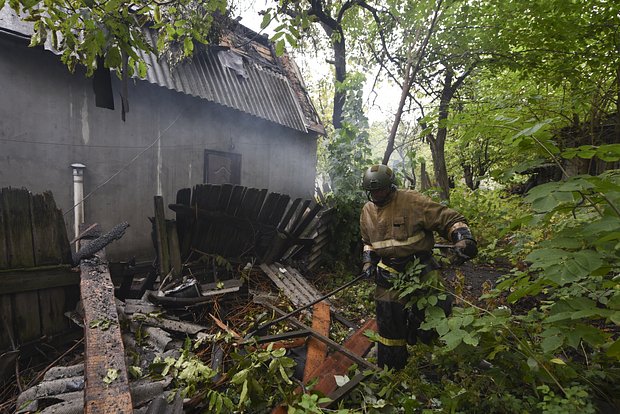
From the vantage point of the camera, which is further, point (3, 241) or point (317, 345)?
point (317, 345)

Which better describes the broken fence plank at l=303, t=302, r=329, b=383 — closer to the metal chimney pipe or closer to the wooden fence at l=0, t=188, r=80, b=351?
the wooden fence at l=0, t=188, r=80, b=351

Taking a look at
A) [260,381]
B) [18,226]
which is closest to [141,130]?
[18,226]

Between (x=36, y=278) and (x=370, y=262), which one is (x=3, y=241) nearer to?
(x=36, y=278)

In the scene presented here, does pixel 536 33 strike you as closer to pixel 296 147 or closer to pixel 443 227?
pixel 443 227

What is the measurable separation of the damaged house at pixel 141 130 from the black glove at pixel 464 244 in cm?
552

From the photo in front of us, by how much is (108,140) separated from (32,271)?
4226 millimetres

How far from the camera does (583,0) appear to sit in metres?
4.02

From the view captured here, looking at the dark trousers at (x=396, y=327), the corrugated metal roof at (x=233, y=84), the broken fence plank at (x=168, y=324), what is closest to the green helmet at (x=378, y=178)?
the dark trousers at (x=396, y=327)

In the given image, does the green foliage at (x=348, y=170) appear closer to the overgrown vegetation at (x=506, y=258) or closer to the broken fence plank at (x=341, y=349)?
the overgrown vegetation at (x=506, y=258)

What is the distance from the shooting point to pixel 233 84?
8.41 metres

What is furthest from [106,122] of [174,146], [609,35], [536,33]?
[609,35]

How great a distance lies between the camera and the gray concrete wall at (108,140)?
551 cm

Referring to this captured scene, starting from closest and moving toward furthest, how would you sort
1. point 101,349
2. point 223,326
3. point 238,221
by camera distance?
point 101,349 → point 223,326 → point 238,221

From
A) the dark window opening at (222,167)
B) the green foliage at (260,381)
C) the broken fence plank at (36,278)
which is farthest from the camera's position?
the dark window opening at (222,167)
